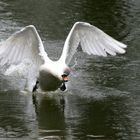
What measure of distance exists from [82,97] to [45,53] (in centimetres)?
119

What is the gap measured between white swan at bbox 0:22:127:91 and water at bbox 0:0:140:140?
0.45 m

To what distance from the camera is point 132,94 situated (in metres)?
12.2

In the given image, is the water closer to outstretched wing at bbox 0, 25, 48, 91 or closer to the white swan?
the white swan

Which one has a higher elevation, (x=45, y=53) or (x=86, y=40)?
(x=86, y=40)

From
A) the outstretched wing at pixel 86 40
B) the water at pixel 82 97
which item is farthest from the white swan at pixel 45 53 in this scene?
the water at pixel 82 97

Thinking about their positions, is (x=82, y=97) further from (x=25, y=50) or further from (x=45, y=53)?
(x=25, y=50)

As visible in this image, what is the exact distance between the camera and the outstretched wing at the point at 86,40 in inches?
488

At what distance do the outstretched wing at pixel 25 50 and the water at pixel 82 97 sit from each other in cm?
57

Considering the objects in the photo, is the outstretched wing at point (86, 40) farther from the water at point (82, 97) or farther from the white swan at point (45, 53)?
the water at point (82, 97)

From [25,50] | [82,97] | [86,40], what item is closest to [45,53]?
[25,50]

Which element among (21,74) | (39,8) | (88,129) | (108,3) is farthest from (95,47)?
(108,3)

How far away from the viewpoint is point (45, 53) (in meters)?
12.5

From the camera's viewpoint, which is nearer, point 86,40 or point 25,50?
point 25,50

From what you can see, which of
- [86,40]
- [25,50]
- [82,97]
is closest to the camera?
[82,97]
